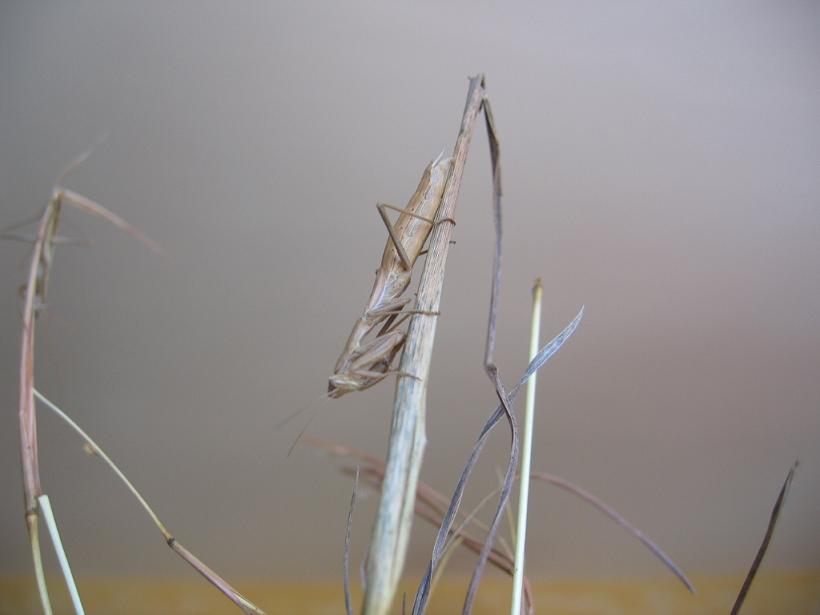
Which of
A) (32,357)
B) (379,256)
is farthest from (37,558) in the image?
(379,256)

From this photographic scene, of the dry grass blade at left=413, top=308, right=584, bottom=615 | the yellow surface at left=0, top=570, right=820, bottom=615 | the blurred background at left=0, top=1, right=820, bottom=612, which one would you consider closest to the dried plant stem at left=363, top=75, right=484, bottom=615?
the dry grass blade at left=413, top=308, right=584, bottom=615

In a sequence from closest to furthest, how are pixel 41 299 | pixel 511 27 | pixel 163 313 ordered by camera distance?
1. pixel 41 299
2. pixel 511 27
3. pixel 163 313

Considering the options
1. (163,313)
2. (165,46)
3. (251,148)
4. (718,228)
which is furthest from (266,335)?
(718,228)

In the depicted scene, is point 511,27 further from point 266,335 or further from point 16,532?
point 16,532

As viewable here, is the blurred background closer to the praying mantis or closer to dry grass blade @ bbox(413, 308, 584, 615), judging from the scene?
the praying mantis

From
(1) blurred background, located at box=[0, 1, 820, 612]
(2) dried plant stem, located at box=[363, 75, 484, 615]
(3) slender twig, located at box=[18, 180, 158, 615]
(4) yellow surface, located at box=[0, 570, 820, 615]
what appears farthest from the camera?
(4) yellow surface, located at box=[0, 570, 820, 615]

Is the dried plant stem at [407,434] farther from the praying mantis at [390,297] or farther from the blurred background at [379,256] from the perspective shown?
the blurred background at [379,256]

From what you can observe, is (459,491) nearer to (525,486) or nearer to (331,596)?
(525,486)
